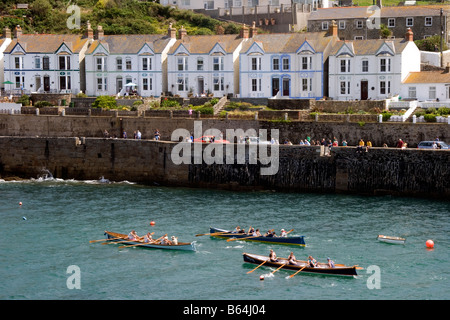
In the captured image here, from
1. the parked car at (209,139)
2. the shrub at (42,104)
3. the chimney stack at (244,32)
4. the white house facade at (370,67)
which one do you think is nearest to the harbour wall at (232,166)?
the parked car at (209,139)

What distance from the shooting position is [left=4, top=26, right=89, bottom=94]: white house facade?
278 feet

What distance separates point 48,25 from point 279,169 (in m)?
57.6

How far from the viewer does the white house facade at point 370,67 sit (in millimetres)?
74812

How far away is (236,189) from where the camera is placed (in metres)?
64.4

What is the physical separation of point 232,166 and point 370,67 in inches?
770

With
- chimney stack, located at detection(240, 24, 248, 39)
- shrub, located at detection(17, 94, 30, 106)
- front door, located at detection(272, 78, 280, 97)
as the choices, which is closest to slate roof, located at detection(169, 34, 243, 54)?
chimney stack, located at detection(240, 24, 248, 39)

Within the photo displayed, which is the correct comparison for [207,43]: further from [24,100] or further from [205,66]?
[24,100]

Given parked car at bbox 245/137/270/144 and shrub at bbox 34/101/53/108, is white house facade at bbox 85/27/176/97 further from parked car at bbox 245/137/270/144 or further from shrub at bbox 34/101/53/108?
parked car at bbox 245/137/270/144

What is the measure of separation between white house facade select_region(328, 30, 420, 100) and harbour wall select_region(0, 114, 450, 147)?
10.00 m
